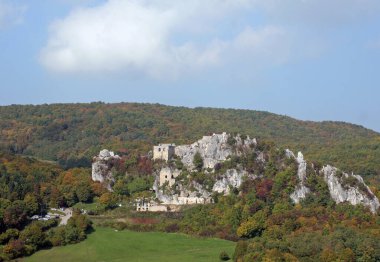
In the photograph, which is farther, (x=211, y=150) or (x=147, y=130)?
(x=147, y=130)

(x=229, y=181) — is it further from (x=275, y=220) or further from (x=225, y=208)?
(x=275, y=220)

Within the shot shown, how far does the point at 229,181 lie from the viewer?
259 ft

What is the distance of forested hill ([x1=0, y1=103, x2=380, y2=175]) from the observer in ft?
377

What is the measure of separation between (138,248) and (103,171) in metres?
23.5

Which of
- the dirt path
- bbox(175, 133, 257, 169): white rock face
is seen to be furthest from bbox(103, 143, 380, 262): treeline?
the dirt path

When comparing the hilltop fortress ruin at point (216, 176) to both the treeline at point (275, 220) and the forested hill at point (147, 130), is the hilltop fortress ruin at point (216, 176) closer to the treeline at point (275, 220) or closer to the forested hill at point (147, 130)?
the treeline at point (275, 220)

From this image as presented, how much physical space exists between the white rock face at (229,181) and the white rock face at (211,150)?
9.22 feet

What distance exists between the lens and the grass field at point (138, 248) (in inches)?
2412

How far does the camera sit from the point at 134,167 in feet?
285

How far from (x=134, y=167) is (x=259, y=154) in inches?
621

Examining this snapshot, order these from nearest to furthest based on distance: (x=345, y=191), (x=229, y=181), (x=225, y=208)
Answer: (x=225, y=208), (x=345, y=191), (x=229, y=181)

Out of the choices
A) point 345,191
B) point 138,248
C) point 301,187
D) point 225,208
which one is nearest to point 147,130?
point 301,187

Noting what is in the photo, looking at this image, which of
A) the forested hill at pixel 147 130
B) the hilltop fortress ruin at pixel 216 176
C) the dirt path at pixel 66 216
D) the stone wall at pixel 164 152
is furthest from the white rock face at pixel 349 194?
the dirt path at pixel 66 216

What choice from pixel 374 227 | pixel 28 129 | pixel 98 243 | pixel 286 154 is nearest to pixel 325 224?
pixel 374 227
